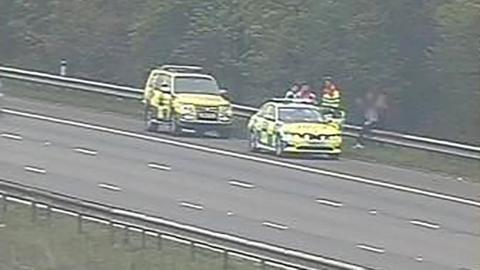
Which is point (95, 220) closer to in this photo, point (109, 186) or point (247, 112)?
point (109, 186)

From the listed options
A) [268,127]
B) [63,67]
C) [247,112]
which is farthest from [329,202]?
[63,67]

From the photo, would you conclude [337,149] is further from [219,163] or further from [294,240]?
[294,240]

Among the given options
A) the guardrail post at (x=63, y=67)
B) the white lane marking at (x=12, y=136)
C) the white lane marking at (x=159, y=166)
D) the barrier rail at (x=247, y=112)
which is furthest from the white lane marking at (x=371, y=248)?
the guardrail post at (x=63, y=67)

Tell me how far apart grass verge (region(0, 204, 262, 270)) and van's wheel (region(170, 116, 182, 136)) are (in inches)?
688

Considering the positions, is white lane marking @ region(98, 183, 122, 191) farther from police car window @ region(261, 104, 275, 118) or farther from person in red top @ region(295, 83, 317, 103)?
person in red top @ region(295, 83, 317, 103)

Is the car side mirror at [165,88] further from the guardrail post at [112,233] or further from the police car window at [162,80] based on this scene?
the guardrail post at [112,233]

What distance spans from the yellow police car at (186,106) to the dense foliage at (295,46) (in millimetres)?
4504

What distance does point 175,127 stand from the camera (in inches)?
1650

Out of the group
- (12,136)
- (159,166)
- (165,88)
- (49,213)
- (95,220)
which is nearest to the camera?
(95,220)

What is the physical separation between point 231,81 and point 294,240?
81.2ft

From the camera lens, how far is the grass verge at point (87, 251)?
21.4m

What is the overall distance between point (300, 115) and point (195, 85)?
16.0 ft

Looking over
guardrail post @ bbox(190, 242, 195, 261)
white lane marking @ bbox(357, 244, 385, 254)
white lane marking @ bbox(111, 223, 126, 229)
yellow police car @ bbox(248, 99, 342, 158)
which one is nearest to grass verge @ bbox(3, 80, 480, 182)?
yellow police car @ bbox(248, 99, 342, 158)

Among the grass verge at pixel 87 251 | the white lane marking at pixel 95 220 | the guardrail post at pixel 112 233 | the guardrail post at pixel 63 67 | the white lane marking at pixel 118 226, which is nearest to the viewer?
the grass verge at pixel 87 251
